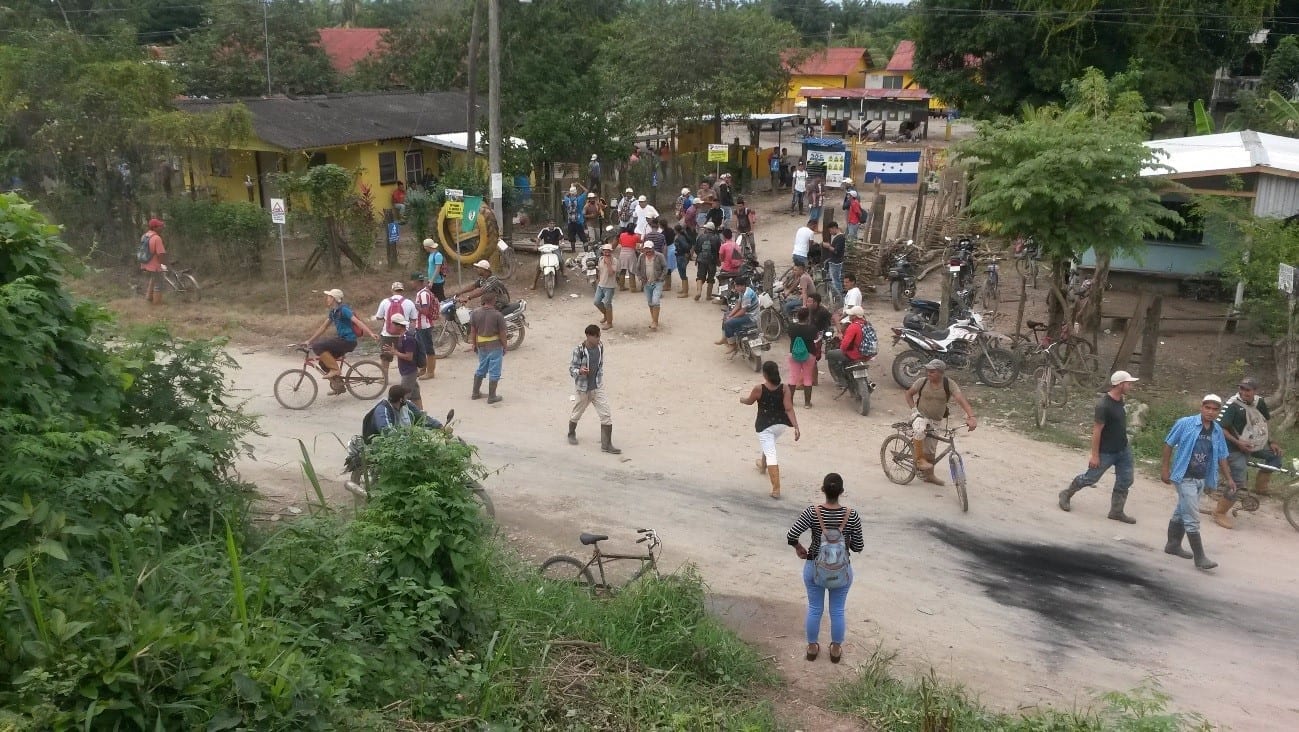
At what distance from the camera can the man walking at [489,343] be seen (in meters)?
13.6

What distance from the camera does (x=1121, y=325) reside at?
1825 centimetres

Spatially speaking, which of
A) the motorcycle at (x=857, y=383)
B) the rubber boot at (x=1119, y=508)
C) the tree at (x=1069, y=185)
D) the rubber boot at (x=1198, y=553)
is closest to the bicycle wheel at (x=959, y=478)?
the rubber boot at (x=1119, y=508)

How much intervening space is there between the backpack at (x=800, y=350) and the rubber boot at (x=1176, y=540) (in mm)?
5056

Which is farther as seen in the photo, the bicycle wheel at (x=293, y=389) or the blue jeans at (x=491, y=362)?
the blue jeans at (x=491, y=362)

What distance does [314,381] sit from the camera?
13.9 metres

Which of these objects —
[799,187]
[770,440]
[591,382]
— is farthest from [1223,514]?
[799,187]

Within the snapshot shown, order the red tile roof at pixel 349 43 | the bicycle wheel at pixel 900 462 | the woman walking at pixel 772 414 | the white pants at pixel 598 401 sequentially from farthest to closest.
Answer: the red tile roof at pixel 349 43
the white pants at pixel 598 401
the bicycle wheel at pixel 900 462
the woman walking at pixel 772 414

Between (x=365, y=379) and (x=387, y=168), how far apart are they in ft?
55.5

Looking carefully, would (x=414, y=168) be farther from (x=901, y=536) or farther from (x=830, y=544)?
(x=830, y=544)

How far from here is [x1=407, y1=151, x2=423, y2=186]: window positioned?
3034 cm

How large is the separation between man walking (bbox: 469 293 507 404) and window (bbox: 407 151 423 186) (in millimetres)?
17457

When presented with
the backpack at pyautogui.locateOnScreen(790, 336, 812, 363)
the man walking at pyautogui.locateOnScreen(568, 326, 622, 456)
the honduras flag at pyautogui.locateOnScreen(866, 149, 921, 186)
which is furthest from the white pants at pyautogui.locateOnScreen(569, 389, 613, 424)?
the honduras flag at pyautogui.locateOnScreen(866, 149, 921, 186)

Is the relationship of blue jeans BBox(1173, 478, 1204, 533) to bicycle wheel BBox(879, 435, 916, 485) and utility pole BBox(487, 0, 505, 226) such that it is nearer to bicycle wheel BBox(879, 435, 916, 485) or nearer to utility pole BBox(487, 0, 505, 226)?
bicycle wheel BBox(879, 435, 916, 485)

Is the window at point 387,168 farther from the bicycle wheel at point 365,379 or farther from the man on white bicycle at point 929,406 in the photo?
the man on white bicycle at point 929,406
